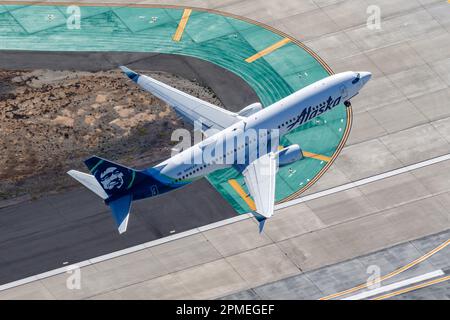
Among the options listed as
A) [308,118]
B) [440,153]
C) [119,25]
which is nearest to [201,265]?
[308,118]

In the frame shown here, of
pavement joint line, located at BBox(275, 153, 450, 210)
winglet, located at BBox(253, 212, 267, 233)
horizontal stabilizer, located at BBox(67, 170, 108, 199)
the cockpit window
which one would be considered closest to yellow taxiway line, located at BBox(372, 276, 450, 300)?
winglet, located at BBox(253, 212, 267, 233)

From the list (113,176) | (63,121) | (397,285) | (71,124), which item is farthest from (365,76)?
(63,121)

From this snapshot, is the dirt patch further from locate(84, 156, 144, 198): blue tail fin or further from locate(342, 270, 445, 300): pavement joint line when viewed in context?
locate(342, 270, 445, 300): pavement joint line

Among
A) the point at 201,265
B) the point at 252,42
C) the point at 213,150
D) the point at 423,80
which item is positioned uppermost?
the point at 252,42

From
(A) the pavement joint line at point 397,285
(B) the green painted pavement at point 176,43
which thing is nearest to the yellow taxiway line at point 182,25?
(B) the green painted pavement at point 176,43

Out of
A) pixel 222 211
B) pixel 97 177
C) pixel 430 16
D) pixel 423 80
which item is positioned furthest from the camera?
pixel 430 16

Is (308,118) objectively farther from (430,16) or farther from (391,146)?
(430,16)

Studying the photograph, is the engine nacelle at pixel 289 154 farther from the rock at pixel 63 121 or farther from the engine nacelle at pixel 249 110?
the rock at pixel 63 121
